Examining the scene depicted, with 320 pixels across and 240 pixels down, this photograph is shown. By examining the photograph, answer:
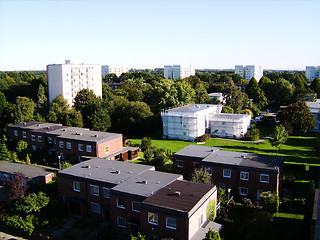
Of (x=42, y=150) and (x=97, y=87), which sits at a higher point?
(x=97, y=87)

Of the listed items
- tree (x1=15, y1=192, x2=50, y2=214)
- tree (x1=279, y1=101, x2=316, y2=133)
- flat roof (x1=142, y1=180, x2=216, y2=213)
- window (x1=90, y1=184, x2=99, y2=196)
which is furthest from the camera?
tree (x1=279, y1=101, x2=316, y2=133)

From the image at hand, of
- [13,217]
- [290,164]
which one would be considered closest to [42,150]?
[13,217]

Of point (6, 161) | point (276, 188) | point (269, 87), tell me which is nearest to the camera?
point (276, 188)

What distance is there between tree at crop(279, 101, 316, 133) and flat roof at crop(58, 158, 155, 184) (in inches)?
1295

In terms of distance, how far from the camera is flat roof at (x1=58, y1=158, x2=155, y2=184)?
2473cm

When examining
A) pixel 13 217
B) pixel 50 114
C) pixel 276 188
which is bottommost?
pixel 13 217

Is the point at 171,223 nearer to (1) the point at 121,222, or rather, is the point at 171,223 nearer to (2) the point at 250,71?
(1) the point at 121,222

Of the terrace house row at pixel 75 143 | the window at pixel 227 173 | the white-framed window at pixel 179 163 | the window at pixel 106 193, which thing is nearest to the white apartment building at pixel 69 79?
the terrace house row at pixel 75 143

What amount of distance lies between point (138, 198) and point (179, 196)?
2885mm

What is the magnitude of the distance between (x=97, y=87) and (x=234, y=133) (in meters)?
40.1

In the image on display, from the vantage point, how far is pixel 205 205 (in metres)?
20.5

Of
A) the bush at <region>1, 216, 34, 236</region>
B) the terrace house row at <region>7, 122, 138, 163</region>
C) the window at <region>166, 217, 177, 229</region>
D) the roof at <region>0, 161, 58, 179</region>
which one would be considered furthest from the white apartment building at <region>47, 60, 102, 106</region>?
the window at <region>166, 217, 177, 229</region>

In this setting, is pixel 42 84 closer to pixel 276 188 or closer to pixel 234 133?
pixel 234 133

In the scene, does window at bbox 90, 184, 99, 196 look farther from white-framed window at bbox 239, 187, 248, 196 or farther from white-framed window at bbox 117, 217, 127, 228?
white-framed window at bbox 239, 187, 248, 196
